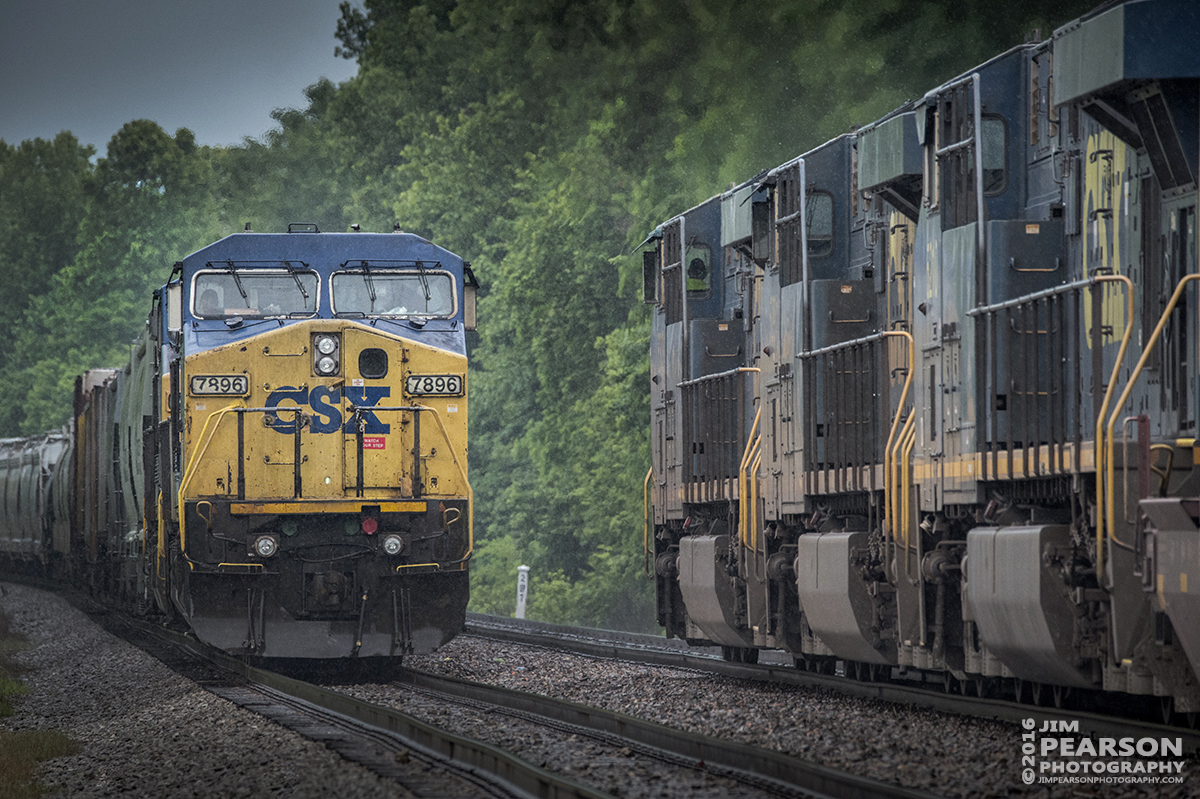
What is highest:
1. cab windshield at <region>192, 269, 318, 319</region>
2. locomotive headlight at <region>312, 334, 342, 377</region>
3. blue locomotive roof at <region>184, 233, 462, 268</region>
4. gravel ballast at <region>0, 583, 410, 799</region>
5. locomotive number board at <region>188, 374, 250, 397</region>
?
blue locomotive roof at <region>184, 233, 462, 268</region>

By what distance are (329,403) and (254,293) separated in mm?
1468

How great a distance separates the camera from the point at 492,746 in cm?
978

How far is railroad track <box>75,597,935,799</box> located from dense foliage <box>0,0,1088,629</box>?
1712 cm

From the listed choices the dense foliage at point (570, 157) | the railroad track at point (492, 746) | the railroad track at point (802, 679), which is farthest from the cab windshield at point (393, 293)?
the dense foliage at point (570, 157)

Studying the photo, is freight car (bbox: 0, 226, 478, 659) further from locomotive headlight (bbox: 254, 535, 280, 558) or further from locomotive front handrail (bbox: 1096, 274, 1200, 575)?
locomotive front handrail (bbox: 1096, 274, 1200, 575)

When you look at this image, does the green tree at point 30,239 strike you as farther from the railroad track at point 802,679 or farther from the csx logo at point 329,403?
the csx logo at point 329,403

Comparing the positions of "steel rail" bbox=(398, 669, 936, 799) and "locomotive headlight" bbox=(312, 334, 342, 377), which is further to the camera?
"locomotive headlight" bbox=(312, 334, 342, 377)

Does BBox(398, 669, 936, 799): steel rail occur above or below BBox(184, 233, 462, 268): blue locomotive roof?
below

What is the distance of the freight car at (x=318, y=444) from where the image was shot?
15.7 m

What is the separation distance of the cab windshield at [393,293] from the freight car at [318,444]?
0.05ft

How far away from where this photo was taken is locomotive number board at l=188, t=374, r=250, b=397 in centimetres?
1594

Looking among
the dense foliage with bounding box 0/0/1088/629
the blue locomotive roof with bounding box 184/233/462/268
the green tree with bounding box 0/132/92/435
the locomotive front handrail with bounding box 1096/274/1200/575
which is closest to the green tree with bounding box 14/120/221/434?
the green tree with bounding box 0/132/92/435

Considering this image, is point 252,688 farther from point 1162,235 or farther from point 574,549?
point 574,549

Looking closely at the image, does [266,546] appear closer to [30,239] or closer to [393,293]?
[393,293]
